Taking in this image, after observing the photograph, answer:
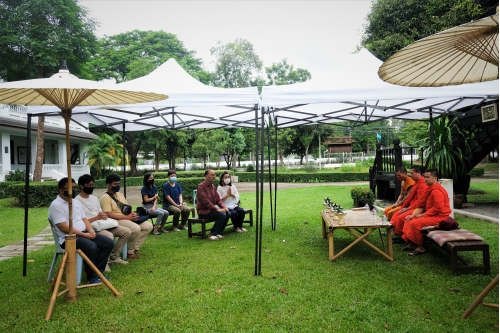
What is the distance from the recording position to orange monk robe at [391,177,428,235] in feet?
21.1

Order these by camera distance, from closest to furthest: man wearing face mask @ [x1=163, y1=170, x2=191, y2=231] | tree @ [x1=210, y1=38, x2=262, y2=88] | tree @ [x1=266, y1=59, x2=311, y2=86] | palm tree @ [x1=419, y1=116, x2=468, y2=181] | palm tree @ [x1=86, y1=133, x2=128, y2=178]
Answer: man wearing face mask @ [x1=163, y1=170, x2=191, y2=231] < palm tree @ [x1=419, y1=116, x2=468, y2=181] < palm tree @ [x1=86, y1=133, x2=128, y2=178] < tree @ [x1=210, y1=38, x2=262, y2=88] < tree @ [x1=266, y1=59, x2=311, y2=86]

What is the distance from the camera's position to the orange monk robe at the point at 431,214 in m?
5.78

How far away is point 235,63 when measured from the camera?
117 feet

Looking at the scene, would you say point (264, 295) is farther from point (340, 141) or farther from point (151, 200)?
point (340, 141)

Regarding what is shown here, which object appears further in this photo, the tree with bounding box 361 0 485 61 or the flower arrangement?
the tree with bounding box 361 0 485 61

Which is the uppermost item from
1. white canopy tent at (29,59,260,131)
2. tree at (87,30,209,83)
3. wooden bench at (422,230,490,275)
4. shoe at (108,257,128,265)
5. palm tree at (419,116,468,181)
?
tree at (87,30,209,83)

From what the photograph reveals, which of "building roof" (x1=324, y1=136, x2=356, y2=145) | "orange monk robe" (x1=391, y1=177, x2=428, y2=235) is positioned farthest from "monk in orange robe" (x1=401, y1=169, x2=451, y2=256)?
"building roof" (x1=324, y1=136, x2=356, y2=145)

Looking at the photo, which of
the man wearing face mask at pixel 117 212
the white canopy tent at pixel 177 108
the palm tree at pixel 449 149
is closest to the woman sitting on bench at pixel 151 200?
the white canopy tent at pixel 177 108

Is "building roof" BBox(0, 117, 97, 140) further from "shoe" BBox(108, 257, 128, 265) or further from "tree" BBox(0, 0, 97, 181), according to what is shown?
"shoe" BBox(108, 257, 128, 265)

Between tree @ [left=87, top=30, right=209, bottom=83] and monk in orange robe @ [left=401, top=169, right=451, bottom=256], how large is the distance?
24457 mm

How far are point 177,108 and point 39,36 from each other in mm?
13530

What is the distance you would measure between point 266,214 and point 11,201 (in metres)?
10.3

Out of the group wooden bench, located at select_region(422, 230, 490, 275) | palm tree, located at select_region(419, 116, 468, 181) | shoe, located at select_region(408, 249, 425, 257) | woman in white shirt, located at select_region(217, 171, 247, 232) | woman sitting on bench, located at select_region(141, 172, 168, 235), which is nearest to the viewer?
wooden bench, located at select_region(422, 230, 490, 275)

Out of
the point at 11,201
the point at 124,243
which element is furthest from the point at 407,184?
the point at 11,201
